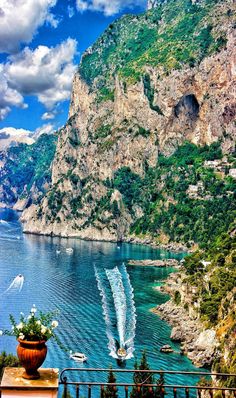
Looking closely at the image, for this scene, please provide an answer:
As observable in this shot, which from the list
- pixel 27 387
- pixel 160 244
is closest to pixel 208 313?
pixel 27 387

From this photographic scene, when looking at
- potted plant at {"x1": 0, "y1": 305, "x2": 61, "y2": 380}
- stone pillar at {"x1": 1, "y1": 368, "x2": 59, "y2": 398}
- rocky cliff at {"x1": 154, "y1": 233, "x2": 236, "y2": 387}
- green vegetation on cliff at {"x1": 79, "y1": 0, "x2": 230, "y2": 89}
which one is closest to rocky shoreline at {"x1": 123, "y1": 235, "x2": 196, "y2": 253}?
rocky cliff at {"x1": 154, "y1": 233, "x2": 236, "y2": 387}

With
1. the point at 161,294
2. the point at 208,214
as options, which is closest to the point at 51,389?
the point at 161,294

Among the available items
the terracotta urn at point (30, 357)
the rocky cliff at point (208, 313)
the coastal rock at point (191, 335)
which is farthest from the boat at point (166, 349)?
the terracotta urn at point (30, 357)

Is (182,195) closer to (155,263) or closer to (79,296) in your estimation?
(155,263)

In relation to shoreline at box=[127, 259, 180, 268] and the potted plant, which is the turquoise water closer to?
shoreline at box=[127, 259, 180, 268]

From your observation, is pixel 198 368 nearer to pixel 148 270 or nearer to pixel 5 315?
pixel 5 315
